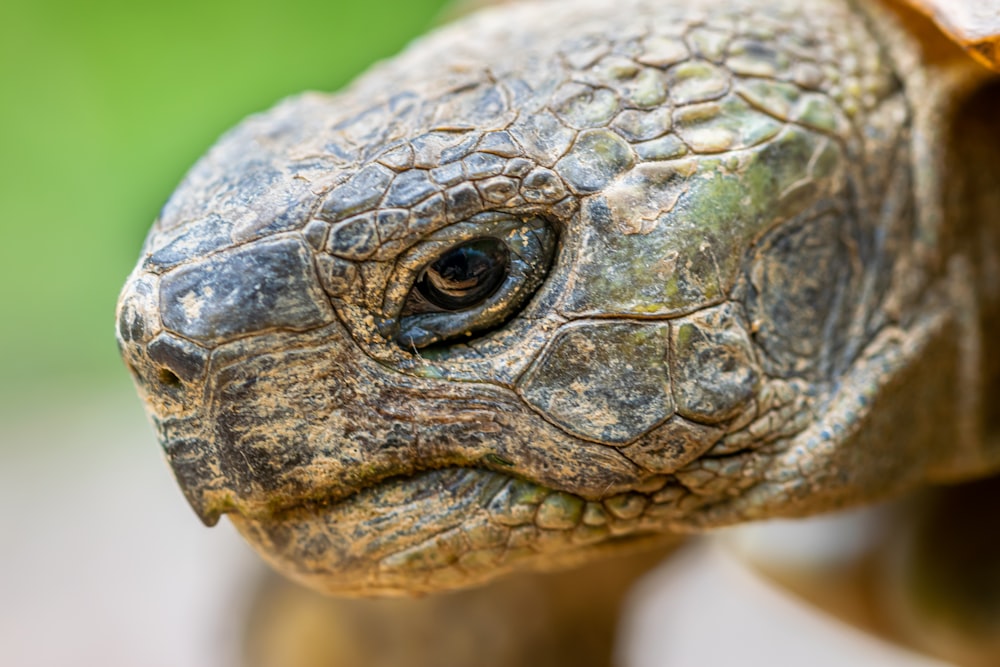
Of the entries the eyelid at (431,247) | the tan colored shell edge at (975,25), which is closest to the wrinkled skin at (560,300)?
the eyelid at (431,247)

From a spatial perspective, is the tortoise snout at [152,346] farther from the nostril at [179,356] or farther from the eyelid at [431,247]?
the eyelid at [431,247]

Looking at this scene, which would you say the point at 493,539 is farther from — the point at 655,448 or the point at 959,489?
the point at 959,489

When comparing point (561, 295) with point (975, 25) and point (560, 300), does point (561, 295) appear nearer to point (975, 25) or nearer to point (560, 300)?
point (560, 300)

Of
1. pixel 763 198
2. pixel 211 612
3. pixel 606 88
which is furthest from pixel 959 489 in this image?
pixel 211 612

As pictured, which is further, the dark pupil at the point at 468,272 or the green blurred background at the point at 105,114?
the green blurred background at the point at 105,114

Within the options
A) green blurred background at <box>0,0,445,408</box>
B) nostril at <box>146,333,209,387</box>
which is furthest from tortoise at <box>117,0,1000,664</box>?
green blurred background at <box>0,0,445,408</box>

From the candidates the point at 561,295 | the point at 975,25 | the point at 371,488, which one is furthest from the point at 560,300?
the point at 975,25
